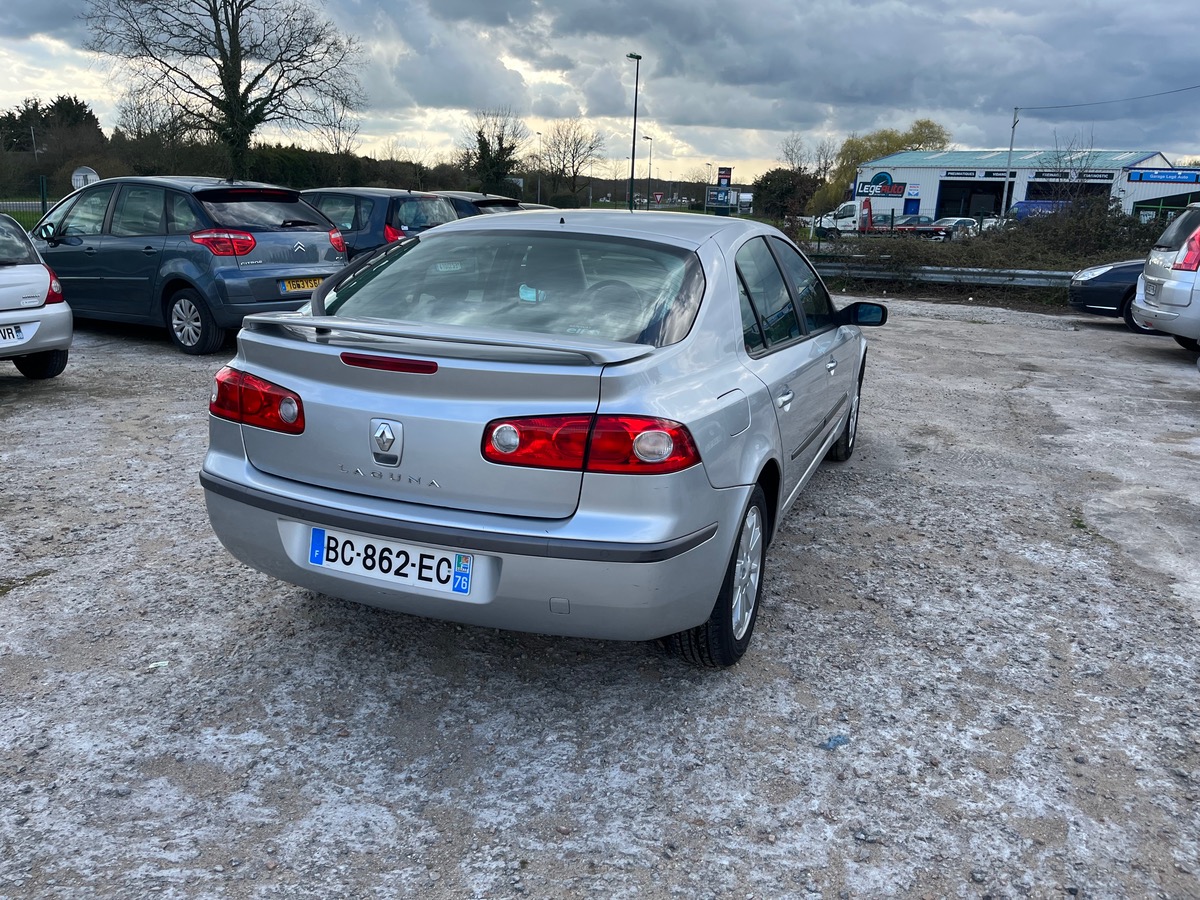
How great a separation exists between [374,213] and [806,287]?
8.44 meters

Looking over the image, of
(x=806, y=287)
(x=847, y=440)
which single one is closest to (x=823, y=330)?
(x=806, y=287)

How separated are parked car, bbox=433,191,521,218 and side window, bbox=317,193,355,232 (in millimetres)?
1210

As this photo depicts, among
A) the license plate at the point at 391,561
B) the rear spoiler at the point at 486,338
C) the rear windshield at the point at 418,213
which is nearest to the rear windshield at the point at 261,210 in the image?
the rear windshield at the point at 418,213

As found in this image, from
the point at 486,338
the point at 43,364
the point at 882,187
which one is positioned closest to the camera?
the point at 486,338

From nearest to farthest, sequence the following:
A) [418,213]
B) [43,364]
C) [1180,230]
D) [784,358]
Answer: [784,358]
[43,364]
[1180,230]
[418,213]

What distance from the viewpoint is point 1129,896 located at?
2461mm

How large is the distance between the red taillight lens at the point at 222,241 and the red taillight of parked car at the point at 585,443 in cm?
719

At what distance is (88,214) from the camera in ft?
33.1

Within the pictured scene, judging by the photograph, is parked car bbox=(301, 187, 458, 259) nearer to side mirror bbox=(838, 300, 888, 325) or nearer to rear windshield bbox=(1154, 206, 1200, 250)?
side mirror bbox=(838, 300, 888, 325)

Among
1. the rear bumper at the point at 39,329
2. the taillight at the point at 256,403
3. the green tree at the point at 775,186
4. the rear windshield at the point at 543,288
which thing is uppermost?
the green tree at the point at 775,186

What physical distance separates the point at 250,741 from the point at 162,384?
5892mm

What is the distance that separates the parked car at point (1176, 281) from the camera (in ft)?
33.6

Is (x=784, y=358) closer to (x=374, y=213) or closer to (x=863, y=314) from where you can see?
(x=863, y=314)

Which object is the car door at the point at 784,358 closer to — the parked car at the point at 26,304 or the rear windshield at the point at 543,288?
the rear windshield at the point at 543,288
